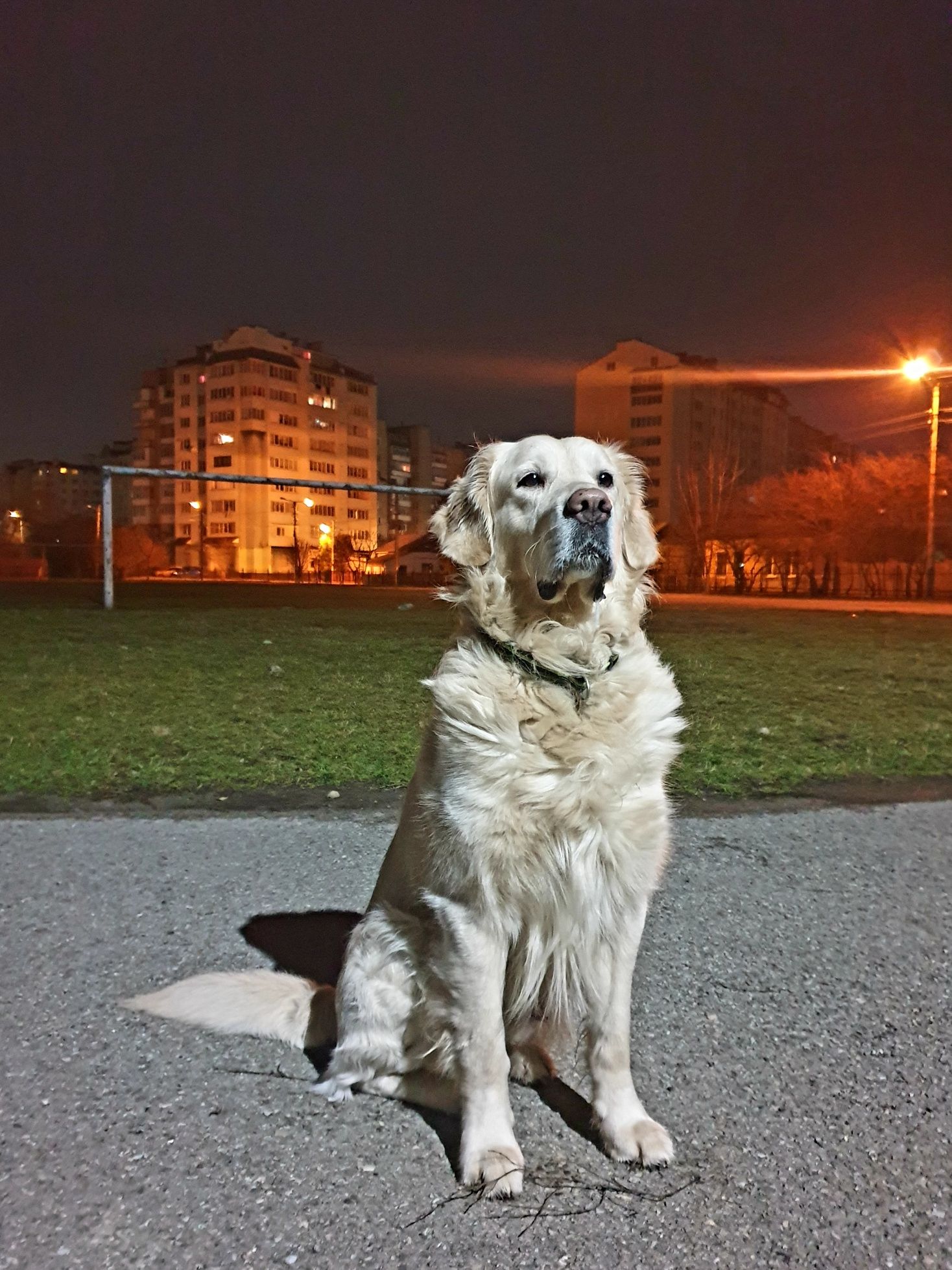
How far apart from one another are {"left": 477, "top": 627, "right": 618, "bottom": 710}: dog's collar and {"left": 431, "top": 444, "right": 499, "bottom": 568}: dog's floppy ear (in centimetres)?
43

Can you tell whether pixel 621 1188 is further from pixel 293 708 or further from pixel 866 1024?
pixel 293 708

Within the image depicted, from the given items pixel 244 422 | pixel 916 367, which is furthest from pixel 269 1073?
pixel 244 422

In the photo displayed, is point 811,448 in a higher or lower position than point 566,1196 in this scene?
higher

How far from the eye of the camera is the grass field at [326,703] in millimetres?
5836

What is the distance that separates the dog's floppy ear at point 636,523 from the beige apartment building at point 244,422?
220 feet

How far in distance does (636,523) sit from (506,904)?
4.60ft

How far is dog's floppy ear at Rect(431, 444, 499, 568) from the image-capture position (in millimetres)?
2869

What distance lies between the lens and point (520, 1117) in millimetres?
2336

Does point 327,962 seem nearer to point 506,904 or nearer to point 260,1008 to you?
point 260,1008

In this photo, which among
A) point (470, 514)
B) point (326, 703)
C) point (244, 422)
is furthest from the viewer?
point (244, 422)

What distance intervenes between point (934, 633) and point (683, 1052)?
15.0 metres

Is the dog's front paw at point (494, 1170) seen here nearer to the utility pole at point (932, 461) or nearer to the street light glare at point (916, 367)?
the street light glare at point (916, 367)

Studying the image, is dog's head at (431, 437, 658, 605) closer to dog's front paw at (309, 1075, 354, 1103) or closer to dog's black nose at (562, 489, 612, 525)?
dog's black nose at (562, 489, 612, 525)

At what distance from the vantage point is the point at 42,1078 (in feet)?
7.88
